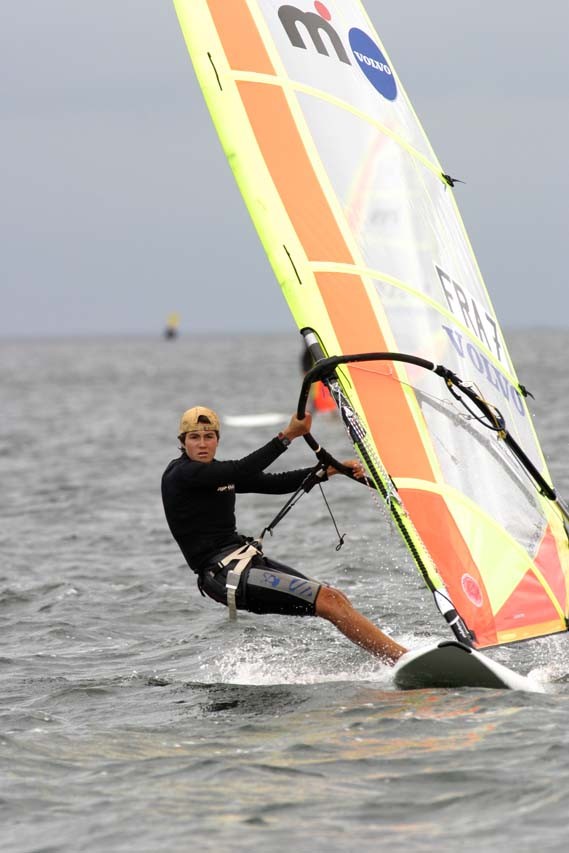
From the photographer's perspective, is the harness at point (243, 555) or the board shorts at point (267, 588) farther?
the harness at point (243, 555)

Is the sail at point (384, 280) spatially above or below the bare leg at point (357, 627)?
above

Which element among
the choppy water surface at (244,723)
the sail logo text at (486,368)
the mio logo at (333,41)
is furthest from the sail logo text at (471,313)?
the choppy water surface at (244,723)

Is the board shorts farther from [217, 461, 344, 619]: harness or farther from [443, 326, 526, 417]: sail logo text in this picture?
[443, 326, 526, 417]: sail logo text

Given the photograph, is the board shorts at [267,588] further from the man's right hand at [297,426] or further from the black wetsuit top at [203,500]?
the man's right hand at [297,426]

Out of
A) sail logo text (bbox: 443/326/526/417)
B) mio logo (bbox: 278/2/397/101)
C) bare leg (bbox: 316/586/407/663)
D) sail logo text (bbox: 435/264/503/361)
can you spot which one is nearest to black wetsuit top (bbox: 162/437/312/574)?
bare leg (bbox: 316/586/407/663)

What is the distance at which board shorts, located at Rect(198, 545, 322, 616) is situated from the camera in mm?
7242

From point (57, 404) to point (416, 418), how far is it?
1388 inches

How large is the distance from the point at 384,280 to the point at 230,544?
5.55 feet

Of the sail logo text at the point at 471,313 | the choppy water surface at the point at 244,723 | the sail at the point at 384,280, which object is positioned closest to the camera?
the choppy water surface at the point at 244,723

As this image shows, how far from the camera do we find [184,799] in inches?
221

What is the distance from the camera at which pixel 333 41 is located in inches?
295

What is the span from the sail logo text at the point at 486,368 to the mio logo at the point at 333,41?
4.73 ft

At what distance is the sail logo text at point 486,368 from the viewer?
24.3 ft

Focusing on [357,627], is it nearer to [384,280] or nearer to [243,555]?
[243,555]
